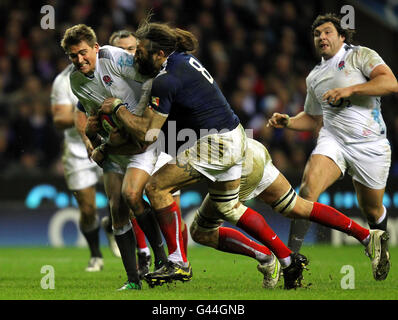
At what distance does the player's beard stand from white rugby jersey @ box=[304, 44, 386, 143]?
2027 millimetres

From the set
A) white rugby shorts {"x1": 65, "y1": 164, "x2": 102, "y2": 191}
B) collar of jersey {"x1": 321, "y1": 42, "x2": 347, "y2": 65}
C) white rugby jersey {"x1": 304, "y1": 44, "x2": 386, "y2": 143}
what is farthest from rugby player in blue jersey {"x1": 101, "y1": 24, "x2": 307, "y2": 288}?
white rugby shorts {"x1": 65, "y1": 164, "x2": 102, "y2": 191}

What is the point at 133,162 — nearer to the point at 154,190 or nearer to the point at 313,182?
the point at 154,190

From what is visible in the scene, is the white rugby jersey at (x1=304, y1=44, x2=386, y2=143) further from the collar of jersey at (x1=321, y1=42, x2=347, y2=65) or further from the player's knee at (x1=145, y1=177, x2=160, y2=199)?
the player's knee at (x1=145, y1=177, x2=160, y2=199)

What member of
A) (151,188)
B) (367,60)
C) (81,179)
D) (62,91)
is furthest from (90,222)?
(367,60)

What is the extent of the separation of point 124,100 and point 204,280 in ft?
6.13

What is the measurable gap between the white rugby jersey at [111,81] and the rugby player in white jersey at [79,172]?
2173 mm

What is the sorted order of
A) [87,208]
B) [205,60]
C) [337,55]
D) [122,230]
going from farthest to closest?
[205,60]
[87,208]
[337,55]
[122,230]

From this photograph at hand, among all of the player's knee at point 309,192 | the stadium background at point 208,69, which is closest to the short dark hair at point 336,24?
the player's knee at point 309,192

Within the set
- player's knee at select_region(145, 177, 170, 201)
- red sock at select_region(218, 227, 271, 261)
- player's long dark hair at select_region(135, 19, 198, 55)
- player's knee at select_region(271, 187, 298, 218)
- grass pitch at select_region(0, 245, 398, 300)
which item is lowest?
grass pitch at select_region(0, 245, 398, 300)

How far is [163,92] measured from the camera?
578 cm

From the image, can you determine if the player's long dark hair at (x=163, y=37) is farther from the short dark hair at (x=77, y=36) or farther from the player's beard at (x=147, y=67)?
the short dark hair at (x=77, y=36)

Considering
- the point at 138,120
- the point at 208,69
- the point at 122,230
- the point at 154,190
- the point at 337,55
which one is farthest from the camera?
the point at 208,69

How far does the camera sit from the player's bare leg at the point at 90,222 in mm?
8828

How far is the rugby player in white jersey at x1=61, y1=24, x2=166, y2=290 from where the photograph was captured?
20.8 feet
